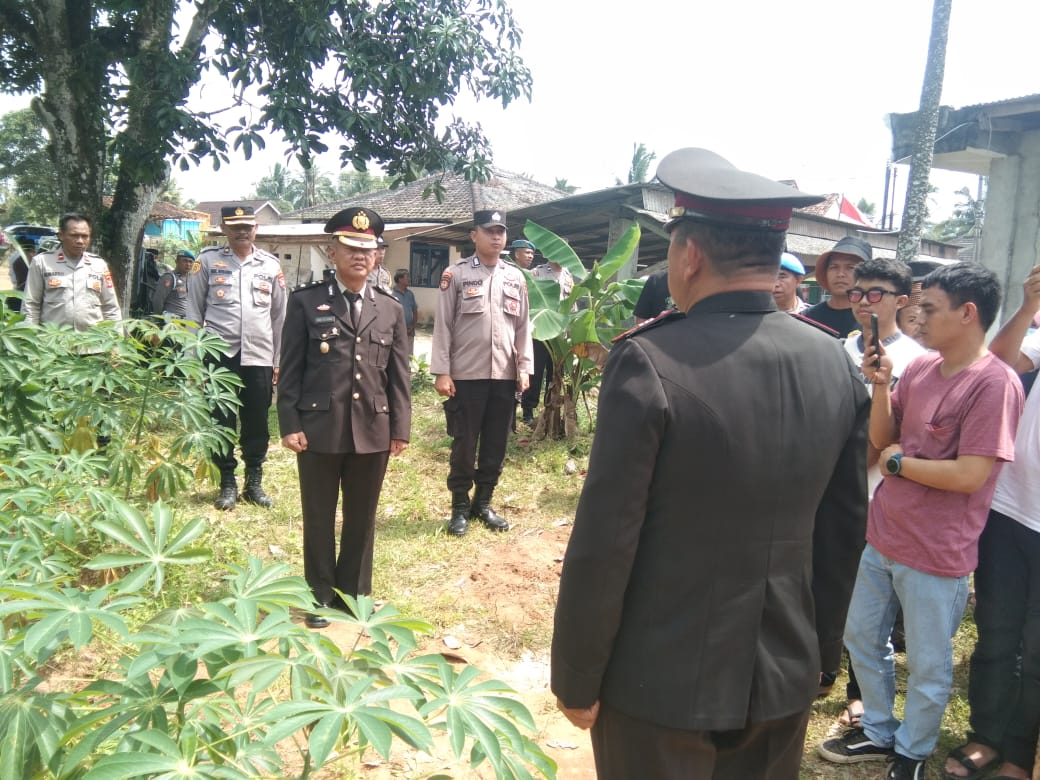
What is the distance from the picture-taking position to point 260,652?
1383mm

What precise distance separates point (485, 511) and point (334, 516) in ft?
5.39

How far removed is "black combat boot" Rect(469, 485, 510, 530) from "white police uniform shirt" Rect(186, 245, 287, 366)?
1657 millimetres

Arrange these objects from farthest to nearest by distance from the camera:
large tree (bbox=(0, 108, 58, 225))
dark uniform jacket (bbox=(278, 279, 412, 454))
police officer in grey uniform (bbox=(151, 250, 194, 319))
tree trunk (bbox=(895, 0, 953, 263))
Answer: large tree (bbox=(0, 108, 58, 225))
police officer in grey uniform (bbox=(151, 250, 194, 319))
tree trunk (bbox=(895, 0, 953, 263))
dark uniform jacket (bbox=(278, 279, 412, 454))

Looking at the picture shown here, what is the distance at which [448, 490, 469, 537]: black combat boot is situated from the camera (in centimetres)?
488

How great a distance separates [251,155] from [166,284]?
3.95 meters

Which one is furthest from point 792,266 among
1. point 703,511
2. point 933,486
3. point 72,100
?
point 72,100

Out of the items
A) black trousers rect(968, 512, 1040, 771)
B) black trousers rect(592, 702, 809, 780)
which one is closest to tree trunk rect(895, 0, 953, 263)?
black trousers rect(968, 512, 1040, 771)

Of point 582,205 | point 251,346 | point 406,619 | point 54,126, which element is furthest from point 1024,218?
point 54,126

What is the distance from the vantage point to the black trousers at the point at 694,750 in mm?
1504

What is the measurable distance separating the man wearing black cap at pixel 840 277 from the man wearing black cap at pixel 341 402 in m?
2.20

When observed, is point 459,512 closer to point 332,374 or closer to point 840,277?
point 332,374

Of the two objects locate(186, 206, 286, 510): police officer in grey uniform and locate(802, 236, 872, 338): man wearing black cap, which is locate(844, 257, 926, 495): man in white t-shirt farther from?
locate(186, 206, 286, 510): police officer in grey uniform

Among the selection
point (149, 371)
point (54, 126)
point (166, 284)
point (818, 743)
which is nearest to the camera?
point (818, 743)

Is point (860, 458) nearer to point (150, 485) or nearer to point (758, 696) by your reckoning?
point (758, 696)
